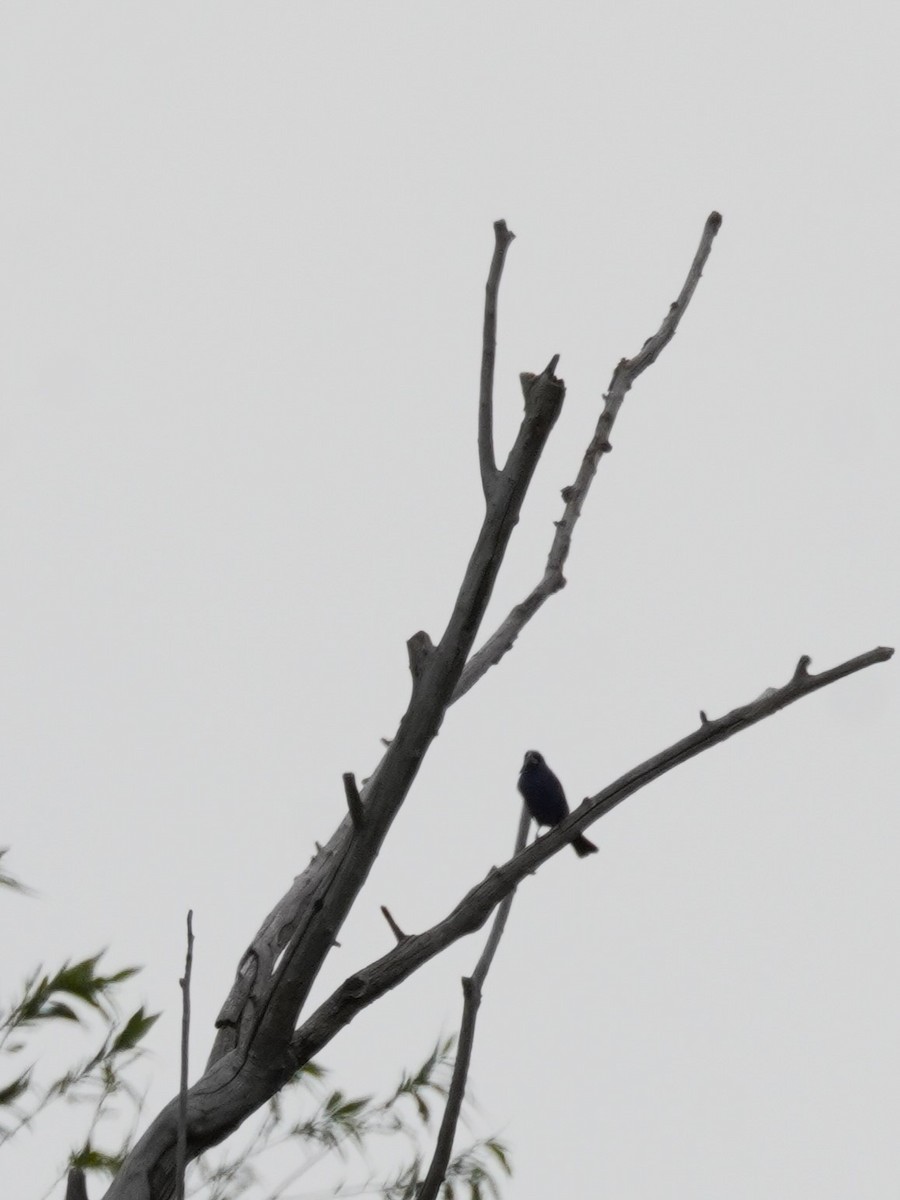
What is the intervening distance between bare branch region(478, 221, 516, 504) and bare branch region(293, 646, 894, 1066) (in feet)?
2.59

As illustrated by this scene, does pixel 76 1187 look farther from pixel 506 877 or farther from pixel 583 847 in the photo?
pixel 583 847

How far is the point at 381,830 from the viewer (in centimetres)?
342

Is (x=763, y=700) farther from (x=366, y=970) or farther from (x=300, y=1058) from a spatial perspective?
(x=300, y=1058)

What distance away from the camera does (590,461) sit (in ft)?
14.9

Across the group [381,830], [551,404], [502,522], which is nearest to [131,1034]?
[381,830]

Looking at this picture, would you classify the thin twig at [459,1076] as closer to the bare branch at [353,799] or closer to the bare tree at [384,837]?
the bare tree at [384,837]

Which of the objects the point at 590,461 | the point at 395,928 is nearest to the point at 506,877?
the point at 395,928

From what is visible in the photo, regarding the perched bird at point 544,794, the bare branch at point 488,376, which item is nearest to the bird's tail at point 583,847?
the perched bird at point 544,794

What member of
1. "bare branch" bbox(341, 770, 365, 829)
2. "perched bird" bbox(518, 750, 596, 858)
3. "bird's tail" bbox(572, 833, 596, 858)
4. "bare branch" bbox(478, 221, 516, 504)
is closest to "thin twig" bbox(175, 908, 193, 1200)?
"bare branch" bbox(341, 770, 365, 829)

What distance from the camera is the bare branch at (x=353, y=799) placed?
129 inches

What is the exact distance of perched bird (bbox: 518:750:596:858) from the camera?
6625mm

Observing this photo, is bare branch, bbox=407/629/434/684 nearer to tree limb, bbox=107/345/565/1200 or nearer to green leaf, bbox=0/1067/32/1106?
tree limb, bbox=107/345/565/1200

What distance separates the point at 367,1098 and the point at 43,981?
3.78 ft

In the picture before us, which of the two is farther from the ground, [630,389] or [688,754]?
[630,389]
